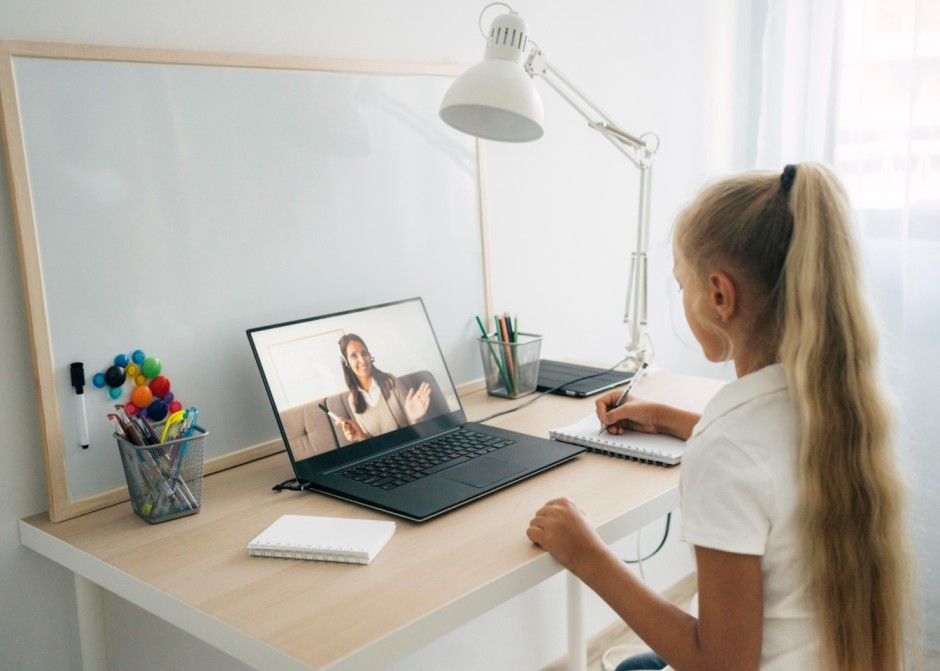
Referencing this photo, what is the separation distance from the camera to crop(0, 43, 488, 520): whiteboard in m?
1.13

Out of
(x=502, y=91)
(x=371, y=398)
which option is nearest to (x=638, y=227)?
(x=502, y=91)

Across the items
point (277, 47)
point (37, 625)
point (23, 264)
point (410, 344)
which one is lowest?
point (37, 625)

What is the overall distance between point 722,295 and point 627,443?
45cm

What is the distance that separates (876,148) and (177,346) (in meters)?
1.59

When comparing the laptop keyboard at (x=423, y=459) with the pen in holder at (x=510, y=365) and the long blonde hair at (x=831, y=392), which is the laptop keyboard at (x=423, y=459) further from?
the long blonde hair at (x=831, y=392)

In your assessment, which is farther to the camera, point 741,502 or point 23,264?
point 23,264

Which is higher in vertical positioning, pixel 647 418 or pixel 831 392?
pixel 831 392

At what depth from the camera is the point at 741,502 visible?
2.77 feet

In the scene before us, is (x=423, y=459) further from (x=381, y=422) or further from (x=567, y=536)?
(x=567, y=536)

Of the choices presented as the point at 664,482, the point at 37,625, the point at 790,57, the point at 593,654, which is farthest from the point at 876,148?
the point at 37,625

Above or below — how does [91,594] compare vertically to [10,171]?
below

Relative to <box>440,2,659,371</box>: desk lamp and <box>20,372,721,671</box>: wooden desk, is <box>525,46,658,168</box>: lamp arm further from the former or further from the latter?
<box>20,372,721,671</box>: wooden desk

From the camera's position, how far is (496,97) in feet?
4.14

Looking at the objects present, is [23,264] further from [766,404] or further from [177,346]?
[766,404]
